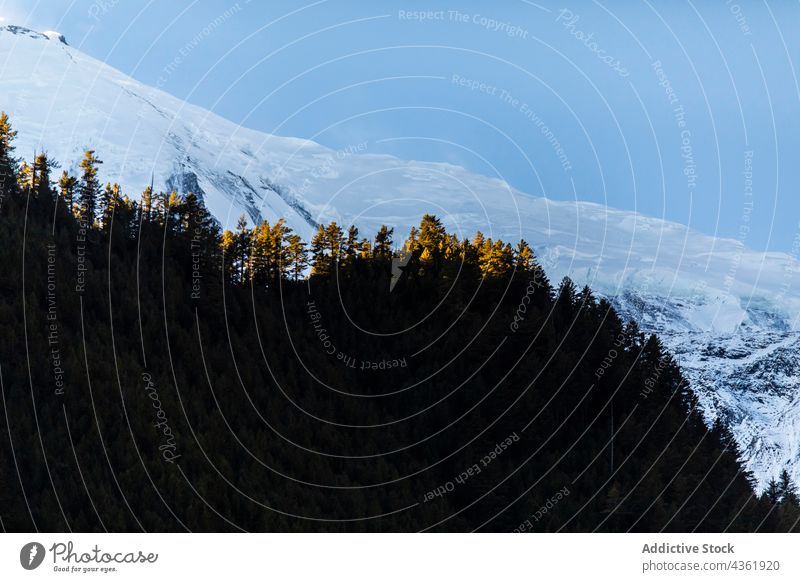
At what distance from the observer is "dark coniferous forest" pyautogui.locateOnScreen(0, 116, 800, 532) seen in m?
41.5

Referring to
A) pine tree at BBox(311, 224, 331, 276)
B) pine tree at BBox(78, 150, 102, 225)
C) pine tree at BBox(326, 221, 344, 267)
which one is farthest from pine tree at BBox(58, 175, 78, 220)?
pine tree at BBox(326, 221, 344, 267)

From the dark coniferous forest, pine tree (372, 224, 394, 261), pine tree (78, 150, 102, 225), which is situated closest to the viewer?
the dark coniferous forest

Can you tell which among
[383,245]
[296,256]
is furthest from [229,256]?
[383,245]

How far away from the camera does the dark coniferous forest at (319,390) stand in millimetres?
41469

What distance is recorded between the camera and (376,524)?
4228 centimetres

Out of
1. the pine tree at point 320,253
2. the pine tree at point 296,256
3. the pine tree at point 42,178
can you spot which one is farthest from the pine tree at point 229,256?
the pine tree at point 42,178

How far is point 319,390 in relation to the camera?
2261 inches

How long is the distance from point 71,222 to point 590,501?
52259 millimetres

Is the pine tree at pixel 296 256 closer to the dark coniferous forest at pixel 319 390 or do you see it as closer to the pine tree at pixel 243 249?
the dark coniferous forest at pixel 319 390

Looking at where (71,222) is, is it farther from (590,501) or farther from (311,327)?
(590,501)

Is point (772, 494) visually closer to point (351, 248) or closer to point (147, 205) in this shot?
point (351, 248)

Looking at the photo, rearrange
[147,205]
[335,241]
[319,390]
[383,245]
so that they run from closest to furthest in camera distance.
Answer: [319,390] → [335,241] → [383,245] → [147,205]

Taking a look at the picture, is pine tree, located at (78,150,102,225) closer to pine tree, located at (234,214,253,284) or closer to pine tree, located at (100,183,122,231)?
pine tree, located at (100,183,122,231)
